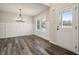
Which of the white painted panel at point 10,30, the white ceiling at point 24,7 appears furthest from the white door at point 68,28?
the white painted panel at point 10,30

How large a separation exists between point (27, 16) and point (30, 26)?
30 cm

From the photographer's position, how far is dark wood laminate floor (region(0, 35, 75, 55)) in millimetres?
2541

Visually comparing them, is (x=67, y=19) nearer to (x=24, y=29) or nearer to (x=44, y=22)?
(x=44, y=22)

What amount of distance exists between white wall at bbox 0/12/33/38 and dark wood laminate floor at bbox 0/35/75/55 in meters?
0.14

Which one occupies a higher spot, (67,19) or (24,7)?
(24,7)

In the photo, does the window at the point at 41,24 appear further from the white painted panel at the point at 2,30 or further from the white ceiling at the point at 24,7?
the white painted panel at the point at 2,30

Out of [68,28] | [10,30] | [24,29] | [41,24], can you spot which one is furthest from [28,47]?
[68,28]

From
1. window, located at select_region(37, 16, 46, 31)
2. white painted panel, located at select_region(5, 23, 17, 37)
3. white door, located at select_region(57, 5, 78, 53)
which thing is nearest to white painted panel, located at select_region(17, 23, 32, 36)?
white painted panel, located at select_region(5, 23, 17, 37)

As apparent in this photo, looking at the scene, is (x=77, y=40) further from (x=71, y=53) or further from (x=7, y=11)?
(x=7, y=11)

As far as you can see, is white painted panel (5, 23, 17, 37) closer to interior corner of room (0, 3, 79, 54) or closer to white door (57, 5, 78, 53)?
interior corner of room (0, 3, 79, 54)

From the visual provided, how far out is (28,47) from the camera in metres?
2.65

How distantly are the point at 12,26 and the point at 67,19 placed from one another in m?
1.55

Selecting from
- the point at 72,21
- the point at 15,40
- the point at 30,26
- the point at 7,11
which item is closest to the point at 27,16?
the point at 30,26

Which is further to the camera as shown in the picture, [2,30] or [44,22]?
[44,22]
